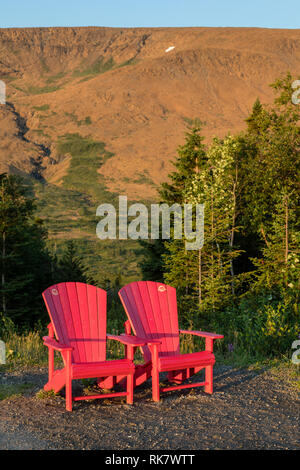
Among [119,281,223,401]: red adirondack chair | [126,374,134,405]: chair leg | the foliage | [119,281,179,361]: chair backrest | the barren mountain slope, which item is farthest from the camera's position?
the barren mountain slope

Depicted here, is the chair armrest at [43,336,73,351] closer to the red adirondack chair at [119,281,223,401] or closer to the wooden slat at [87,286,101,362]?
the wooden slat at [87,286,101,362]

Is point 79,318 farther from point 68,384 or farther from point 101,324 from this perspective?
point 68,384

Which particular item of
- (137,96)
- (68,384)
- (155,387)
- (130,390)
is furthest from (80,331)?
(137,96)

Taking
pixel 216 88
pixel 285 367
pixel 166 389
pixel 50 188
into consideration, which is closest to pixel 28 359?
pixel 166 389

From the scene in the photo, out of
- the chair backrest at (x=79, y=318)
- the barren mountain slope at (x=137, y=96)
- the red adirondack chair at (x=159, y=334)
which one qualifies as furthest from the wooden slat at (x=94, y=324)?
the barren mountain slope at (x=137, y=96)

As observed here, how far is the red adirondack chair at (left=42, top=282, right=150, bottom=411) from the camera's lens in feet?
14.4

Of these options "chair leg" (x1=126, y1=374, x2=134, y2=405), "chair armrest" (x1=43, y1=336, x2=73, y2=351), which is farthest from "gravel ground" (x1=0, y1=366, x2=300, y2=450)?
"chair armrest" (x1=43, y1=336, x2=73, y2=351)

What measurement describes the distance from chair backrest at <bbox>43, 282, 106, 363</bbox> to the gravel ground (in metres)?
0.48

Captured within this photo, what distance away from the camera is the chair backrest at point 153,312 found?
4.89 meters

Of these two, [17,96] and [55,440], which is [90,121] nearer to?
[17,96]

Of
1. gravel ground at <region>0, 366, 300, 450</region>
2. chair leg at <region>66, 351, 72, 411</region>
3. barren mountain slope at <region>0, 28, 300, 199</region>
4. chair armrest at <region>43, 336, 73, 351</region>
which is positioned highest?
barren mountain slope at <region>0, 28, 300, 199</region>

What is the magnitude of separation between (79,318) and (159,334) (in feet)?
2.78

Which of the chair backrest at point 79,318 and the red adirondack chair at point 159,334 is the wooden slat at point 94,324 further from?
the red adirondack chair at point 159,334

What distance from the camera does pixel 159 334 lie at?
498 cm
